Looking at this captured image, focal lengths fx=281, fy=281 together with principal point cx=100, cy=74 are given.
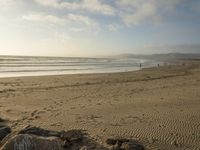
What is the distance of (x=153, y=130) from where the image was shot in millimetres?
9047

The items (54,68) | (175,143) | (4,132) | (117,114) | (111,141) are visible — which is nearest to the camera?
(111,141)

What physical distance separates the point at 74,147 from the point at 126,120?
333 cm

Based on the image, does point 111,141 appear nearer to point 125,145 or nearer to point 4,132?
point 125,145

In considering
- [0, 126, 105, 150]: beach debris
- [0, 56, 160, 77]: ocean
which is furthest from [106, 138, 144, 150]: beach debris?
[0, 56, 160, 77]: ocean

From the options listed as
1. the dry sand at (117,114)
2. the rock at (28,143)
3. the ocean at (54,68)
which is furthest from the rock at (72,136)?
the ocean at (54,68)

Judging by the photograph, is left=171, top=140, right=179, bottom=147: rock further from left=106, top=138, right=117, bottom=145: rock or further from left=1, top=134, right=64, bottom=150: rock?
left=1, top=134, right=64, bottom=150: rock

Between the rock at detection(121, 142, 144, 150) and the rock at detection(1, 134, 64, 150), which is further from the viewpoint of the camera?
the rock at detection(121, 142, 144, 150)

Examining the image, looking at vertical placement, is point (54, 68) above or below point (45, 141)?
below

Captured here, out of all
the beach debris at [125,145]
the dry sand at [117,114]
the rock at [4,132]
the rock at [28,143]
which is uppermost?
the rock at [28,143]

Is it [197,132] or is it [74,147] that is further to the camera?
[197,132]

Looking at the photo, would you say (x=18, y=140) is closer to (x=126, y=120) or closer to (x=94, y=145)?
(x=94, y=145)

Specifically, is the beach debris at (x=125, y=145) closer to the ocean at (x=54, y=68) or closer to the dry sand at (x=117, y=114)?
the dry sand at (x=117, y=114)

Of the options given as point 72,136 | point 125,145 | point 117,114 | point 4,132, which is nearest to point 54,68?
point 117,114

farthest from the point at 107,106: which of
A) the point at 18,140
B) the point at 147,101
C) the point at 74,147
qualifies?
the point at 18,140
